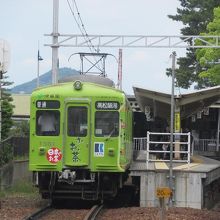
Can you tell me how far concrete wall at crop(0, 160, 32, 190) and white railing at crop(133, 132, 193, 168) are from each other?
166 inches

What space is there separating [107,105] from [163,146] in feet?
21.4

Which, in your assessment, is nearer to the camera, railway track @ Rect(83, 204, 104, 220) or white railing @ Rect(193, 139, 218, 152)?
railway track @ Rect(83, 204, 104, 220)

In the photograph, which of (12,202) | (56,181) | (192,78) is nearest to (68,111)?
(56,181)

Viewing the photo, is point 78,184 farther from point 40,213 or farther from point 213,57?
point 213,57

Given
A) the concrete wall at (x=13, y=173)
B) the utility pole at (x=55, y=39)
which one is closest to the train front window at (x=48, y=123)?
the concrete wall at (x=13, y=173)

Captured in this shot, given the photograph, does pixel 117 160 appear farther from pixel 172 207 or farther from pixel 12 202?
pixel 12 202

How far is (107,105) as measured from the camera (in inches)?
623

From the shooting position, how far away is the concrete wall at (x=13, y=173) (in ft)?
64.5

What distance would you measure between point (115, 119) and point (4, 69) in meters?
2.94

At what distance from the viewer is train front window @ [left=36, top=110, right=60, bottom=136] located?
621 inches

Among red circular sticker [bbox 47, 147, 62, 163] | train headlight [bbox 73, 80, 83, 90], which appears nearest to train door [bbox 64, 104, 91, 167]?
red circular sticker [bbox 47, 147, 62, 163]

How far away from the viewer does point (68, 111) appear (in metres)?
15.8

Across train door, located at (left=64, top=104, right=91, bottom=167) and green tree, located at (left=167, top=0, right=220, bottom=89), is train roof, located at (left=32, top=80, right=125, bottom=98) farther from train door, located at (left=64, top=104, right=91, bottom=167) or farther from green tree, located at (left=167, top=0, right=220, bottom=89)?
green tree, located at (left=167, top=0, right=220, bottom=89)

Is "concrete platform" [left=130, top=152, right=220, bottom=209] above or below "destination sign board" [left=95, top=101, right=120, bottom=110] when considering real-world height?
below
